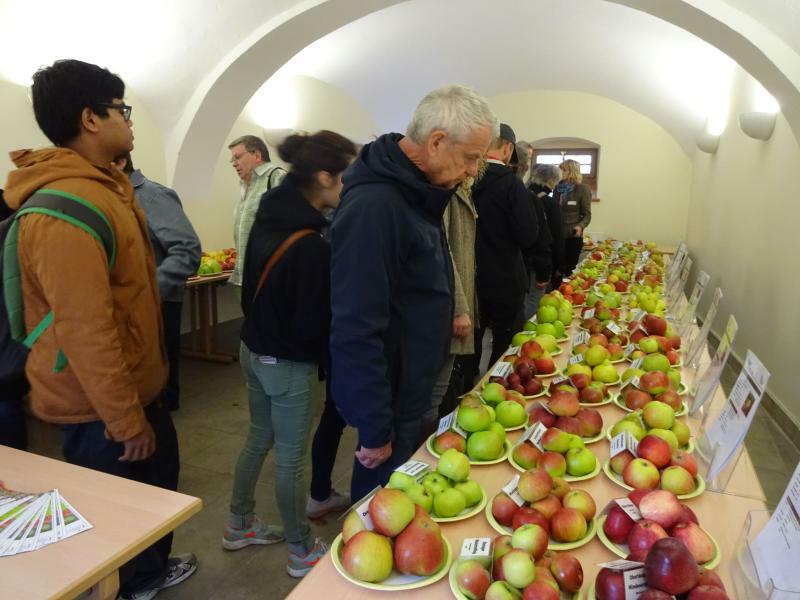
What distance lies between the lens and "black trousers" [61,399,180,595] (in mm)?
1537

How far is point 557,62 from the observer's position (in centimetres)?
721

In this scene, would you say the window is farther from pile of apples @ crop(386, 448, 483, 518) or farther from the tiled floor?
pile of apples @ crop(386, 448, 483, 518)

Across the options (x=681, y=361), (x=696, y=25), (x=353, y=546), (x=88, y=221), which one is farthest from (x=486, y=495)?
(x=696, y=25)

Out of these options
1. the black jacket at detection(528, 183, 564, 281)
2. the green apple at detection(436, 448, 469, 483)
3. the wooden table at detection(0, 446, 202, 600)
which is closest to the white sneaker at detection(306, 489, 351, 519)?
the wooden table at detection(0, 446, 202, 600)

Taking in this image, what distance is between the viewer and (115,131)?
1501mm

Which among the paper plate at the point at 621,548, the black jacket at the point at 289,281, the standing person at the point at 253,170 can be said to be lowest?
the paper plate at the point at 621,548

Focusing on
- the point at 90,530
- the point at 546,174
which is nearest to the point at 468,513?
the point at 90,530

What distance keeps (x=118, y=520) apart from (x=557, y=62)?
739 cm

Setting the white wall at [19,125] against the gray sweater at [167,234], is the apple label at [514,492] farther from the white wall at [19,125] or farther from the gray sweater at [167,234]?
the white wall at [19,125]

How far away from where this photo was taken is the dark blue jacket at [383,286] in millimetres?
1351

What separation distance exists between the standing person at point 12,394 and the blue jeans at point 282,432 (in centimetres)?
66

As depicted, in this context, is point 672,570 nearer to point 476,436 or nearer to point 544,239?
point 476,436

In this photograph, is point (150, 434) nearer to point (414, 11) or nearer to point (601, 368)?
point (601, 368)

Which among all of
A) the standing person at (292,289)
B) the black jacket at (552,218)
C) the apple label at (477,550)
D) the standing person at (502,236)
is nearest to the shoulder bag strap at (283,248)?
the standing person at (292,289)
